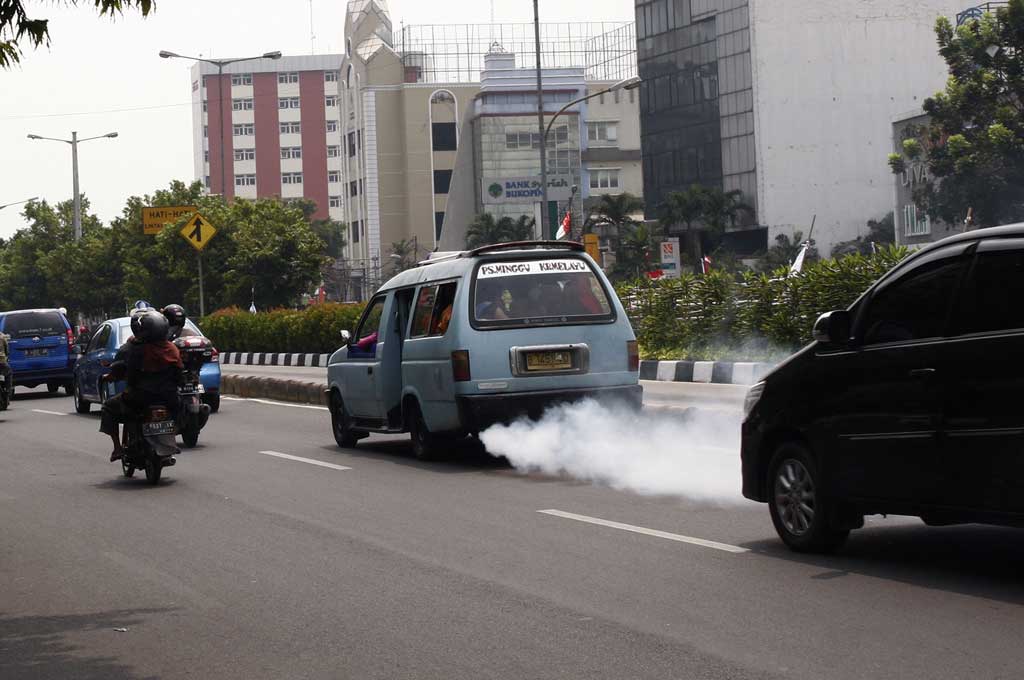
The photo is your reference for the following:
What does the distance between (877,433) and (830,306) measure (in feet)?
52.1

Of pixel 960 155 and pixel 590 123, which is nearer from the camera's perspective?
pixel 960 155

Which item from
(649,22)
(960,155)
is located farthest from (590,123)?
(960,155)

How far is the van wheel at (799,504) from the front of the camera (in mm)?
7730

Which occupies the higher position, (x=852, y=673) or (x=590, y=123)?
(x=590, y=123)

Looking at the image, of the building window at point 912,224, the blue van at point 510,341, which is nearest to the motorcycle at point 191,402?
the blue van at point 510,341

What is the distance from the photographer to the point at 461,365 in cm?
1281

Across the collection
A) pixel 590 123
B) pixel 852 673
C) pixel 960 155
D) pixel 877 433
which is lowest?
pixel 852 673

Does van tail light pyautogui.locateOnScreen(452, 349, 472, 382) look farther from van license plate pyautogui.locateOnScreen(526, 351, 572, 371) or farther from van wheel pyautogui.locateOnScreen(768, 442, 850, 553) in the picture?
van wheel pyautogui.locateOnScreen(768, 442, 850, 553)

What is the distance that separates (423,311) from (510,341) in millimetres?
1340

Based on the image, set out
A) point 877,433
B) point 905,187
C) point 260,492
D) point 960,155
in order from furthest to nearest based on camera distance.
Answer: point 905,187
point 960,155
point 260,492
point 877,433

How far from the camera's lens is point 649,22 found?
106938mm

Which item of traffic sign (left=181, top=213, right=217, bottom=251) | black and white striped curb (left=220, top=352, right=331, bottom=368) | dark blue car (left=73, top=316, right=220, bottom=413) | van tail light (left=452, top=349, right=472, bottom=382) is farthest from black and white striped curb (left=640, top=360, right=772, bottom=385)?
black and white striped curb (left=220, top=352, right=331, bottom=368)

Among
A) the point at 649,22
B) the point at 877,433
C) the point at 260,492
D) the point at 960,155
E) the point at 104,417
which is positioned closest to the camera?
the point at 877,433

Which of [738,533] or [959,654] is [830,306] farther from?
[959,654]
